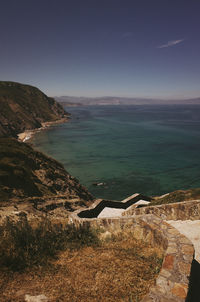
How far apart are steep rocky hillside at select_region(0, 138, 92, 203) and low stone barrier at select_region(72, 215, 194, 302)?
10.7 metres

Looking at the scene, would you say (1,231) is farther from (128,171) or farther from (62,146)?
(62,146)

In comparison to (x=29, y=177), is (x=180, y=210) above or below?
above

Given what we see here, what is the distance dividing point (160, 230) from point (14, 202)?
436 inches

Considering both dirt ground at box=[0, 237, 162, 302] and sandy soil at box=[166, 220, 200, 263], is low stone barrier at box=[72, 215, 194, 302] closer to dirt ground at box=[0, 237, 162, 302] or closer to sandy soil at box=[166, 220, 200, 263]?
dirt ground at box=[0, 237, 162, 302]

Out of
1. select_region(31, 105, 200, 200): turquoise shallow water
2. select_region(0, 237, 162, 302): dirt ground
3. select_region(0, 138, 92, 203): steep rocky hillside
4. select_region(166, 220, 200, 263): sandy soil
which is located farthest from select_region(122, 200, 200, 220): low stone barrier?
select_region(31, 105, 200, 200): turquoise shallow water

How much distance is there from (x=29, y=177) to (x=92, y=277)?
18189 millimetres

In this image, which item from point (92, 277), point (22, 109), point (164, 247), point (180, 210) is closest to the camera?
point (92, 277)

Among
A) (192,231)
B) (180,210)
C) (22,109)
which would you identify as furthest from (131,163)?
(22,109)

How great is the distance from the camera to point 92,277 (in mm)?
4414

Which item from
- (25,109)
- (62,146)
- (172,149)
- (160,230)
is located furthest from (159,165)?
(25,109)

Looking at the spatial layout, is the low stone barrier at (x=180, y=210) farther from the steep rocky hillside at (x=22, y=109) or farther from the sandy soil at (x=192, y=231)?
the steep rocky hillside at (x=22, y=109)

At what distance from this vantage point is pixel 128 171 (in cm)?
4112

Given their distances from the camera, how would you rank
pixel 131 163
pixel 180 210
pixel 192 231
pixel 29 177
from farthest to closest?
1. pixel 131 163
2. pixel 29 177
3. pixel 180 210
4. pixel 192 231

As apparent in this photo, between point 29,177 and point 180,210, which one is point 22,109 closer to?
point 29,177
